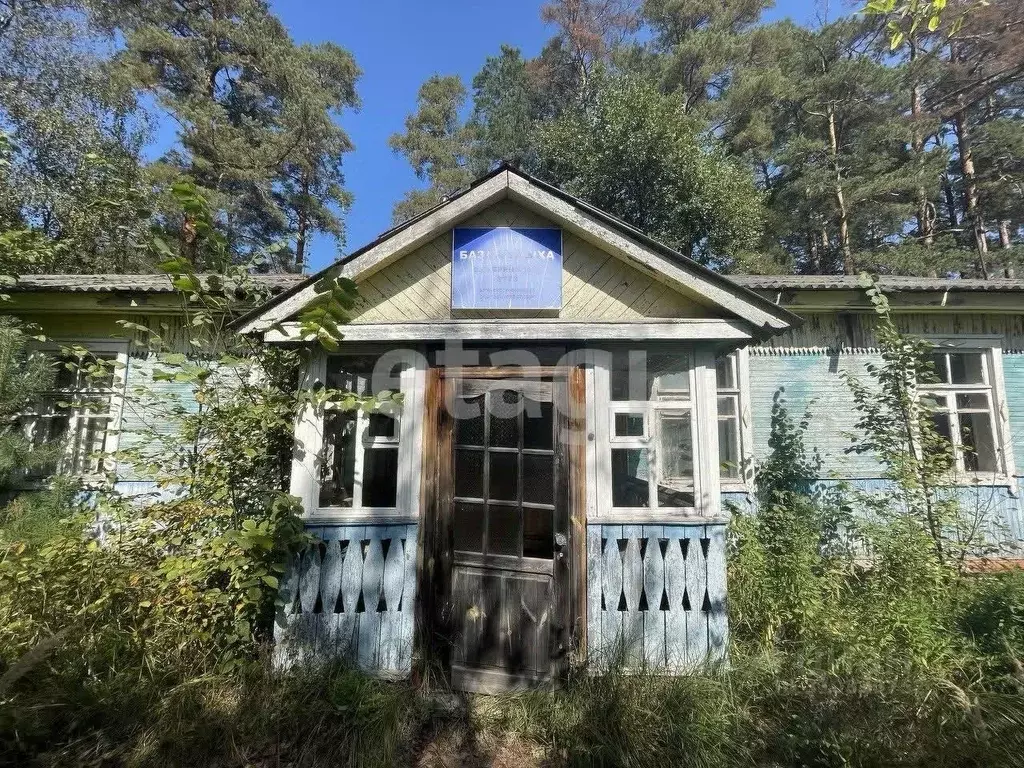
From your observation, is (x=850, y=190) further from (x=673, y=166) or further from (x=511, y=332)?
(x=511, y=332)

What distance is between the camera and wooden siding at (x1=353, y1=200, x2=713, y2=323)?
3.55m

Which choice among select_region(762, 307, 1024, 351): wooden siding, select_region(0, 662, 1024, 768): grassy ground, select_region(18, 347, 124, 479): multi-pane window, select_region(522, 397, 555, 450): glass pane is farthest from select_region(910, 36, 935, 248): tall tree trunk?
select_region(18, 347, 124, 479): multi-pane window

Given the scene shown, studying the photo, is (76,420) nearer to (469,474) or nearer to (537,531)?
(469,474)

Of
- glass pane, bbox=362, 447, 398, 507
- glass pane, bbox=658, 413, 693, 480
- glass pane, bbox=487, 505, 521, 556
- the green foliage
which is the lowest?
glass pane, bbox=487, 505, 521, 556

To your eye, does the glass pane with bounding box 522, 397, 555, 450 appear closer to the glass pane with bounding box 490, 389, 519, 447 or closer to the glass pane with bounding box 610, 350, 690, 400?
the glass pane with bounding box 490, 389, 519, 447

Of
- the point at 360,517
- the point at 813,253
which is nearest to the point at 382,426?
the point at 360,517

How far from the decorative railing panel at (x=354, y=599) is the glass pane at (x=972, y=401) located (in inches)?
268

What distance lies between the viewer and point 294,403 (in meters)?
3.53

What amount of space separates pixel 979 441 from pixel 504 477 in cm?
634

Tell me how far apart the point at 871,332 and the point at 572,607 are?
5.17 m

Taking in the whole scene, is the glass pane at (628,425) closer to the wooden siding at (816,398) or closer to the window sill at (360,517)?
the window sill at (360,517)

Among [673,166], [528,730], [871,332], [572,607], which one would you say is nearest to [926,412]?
[871,332]

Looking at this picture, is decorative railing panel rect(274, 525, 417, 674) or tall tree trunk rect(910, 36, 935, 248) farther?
tall tree trunk rect(910, 36, 935, 248)

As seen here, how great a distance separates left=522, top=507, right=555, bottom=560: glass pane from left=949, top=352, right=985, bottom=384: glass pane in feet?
19.1
